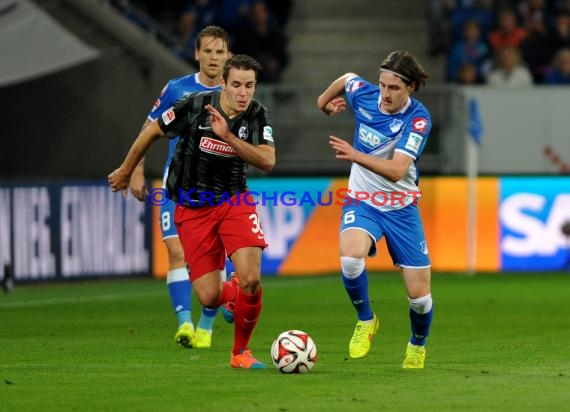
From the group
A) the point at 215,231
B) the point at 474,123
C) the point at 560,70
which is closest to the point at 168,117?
the point at 215,231

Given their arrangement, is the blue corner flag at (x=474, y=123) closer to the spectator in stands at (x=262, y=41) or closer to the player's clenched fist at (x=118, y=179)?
the spectator in stands at (x=262, y=41)

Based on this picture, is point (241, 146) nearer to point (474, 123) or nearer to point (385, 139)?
point (385, 139)

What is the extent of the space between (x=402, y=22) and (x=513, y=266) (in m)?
6.10

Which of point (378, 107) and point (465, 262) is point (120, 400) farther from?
point (465, 262)

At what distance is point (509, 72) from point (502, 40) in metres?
1.15

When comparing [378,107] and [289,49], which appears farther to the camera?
[289,49]

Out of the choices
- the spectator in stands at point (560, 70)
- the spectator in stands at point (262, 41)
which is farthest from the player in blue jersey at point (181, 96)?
the spectator in stands at point (560, 70)

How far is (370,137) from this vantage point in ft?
33.8

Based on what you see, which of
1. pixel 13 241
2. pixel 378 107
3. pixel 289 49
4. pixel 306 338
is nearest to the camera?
pixel 306 338

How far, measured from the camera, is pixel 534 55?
891 inches

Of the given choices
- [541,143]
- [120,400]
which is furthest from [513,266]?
[120,400]

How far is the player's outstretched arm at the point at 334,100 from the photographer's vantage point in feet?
34.6

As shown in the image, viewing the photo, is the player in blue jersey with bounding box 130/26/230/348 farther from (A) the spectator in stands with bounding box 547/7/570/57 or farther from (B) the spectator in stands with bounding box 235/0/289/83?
(A) the spectator in stands with bounding box 547/7/570/57

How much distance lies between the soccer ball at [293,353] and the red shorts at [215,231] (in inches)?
29.2
